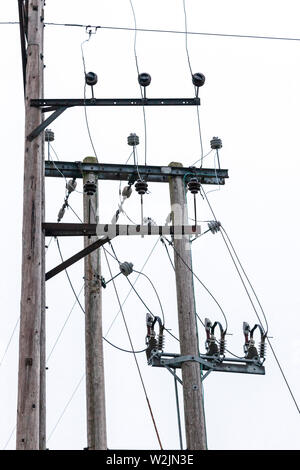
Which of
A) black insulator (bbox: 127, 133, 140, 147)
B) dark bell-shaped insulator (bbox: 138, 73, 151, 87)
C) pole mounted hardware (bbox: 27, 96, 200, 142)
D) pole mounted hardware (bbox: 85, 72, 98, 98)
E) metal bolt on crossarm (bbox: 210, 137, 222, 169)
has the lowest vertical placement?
pole mounted hardware (bbox: 27, 96, 200, 142)

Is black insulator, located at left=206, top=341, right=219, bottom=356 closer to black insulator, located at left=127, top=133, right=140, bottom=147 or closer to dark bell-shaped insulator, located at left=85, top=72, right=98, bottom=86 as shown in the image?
black insulator, located at left=127, top=133, right=140, bottom=147

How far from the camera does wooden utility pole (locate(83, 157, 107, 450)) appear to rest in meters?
13.5

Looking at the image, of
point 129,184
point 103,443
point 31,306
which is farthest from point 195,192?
point 31,306

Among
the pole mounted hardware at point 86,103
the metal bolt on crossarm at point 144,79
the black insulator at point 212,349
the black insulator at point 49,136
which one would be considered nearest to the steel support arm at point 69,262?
the pole mounted hardware at point 86,103

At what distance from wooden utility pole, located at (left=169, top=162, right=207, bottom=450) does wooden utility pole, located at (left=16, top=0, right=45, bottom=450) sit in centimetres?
326

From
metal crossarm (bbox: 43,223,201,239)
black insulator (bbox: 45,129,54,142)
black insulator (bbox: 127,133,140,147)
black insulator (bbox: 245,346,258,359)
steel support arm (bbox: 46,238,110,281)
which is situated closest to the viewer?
metal crossarm (bbox: 43,223,201,239)

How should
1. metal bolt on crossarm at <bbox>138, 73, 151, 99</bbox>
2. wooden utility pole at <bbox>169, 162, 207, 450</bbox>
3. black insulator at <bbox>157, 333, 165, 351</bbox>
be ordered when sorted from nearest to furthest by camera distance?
metal bolt on crossarm at <bbox>138, 73, 151, 99</bbox> < wooden utility pole at <bbox>169, 162, 207, 450</bbox> < black insulator at <bbox>157, 333, 165, 351</bbox>

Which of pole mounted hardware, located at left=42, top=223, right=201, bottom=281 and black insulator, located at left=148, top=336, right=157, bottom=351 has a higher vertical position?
black insulator, located at left=148, top=336, right=157, bottom=351

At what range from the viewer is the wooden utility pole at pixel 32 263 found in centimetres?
1027

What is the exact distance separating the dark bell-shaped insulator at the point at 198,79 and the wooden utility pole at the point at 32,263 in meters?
1.97

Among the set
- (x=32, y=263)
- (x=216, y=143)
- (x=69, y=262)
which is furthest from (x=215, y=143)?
(x=32, y=263)

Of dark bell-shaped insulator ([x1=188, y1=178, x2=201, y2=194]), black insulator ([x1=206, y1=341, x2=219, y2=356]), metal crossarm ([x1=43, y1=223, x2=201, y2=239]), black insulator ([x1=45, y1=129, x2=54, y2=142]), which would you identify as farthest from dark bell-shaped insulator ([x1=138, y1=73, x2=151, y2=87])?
black insulator ([x1=206, y1=341, x2=219, y2=356])

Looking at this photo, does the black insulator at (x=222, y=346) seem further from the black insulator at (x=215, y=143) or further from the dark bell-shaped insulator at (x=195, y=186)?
the black insulator at (x=215, y=143)
